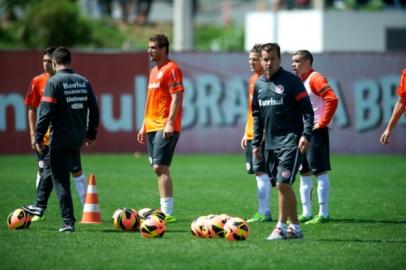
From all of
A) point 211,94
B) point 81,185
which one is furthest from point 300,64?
point 211,94

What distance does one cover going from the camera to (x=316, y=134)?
→ 44.8 ft

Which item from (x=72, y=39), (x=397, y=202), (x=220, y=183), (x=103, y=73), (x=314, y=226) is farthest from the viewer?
(x=72, y=39)

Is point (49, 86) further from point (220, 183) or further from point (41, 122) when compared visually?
point (220, 183)

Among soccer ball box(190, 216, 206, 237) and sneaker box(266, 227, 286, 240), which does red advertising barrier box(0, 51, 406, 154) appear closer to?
soccer ball box(190, 216, 206, 237)

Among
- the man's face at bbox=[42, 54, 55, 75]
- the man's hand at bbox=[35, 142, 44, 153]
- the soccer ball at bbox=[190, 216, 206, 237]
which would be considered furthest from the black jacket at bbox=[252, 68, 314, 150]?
the man's face at bbox=[42, 54, 55, 75]

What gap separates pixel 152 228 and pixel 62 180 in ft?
4.33

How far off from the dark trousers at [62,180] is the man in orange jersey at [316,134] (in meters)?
3.39

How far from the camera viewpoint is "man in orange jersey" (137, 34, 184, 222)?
523 inches

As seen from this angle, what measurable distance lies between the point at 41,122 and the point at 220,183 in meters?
7.58

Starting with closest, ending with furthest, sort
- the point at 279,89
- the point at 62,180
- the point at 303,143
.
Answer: the point at 303,143, the point at 279,89, the point at 62,180

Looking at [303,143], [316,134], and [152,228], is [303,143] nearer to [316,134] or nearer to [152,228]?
[152,228]

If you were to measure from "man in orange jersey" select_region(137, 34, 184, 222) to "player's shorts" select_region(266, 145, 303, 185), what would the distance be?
2.29 meters

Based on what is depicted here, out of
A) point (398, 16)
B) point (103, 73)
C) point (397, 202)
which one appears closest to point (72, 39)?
point (398, 16)

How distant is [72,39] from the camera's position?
44656 millimetres
